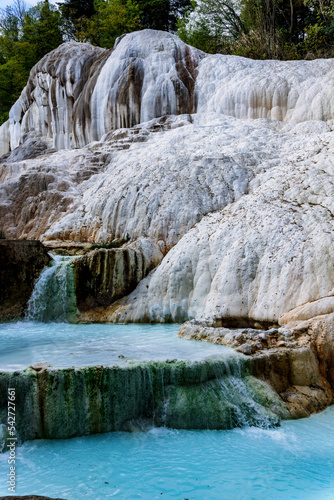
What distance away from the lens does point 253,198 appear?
1147 cm

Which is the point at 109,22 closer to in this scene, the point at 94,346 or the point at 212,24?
the point at 212,24

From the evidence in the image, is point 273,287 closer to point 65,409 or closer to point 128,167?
point 65,409

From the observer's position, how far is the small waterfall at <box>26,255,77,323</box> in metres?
10.9

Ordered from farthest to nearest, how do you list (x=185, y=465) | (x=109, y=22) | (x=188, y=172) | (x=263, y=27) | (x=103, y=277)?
(x=109, y=22) → (x=263, y=27) → (x=188, y=172) → (x=103, y=277) → (x=185, y=465)

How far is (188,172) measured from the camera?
1320 cm

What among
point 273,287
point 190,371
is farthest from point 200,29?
point 190,371

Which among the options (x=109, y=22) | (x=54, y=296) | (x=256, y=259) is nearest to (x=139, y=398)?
(x=256, y=259)

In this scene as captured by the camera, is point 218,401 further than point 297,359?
No

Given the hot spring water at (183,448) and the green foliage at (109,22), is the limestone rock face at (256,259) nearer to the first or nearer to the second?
the hot spring water at (183,448)

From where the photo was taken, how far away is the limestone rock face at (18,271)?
10969mm

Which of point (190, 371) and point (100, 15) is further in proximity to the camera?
point (100, 15)

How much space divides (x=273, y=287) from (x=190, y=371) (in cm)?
353

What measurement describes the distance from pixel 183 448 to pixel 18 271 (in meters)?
7.31

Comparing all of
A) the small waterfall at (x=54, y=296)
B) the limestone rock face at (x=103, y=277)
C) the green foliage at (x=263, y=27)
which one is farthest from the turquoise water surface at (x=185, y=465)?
the green foliage at (x=263, y=27)
